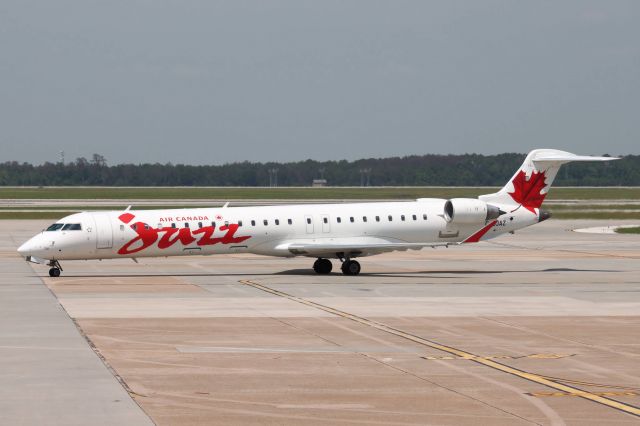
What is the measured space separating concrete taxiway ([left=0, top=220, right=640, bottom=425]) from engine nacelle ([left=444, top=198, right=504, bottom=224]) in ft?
6.47

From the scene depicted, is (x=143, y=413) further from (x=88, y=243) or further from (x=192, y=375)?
(x=88, y=243)

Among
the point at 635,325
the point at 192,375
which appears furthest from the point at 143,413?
the point at 635,325

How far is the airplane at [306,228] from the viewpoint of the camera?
121ft

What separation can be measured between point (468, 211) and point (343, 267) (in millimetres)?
4957

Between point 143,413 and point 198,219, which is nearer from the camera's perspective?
point 143,413

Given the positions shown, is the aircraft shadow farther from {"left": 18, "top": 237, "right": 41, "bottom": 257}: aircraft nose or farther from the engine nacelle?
the engine nacelle

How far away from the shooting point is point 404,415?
1488 cm

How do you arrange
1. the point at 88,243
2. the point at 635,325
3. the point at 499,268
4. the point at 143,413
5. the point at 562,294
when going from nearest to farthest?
the point at 143,413 → the point at 635,325 → the point at 562,294 → the point at 88,243 → the point at 499,268

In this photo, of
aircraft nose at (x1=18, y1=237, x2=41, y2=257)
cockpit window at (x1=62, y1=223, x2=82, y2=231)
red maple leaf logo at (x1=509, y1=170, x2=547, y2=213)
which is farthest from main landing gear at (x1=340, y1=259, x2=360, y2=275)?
aircraft nose at (x1=18, y1=237, x2=41, y2=257)

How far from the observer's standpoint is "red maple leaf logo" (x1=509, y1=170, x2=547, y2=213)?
42188 millimetres

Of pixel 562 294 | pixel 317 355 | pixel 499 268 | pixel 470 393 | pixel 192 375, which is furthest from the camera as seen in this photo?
pixel 499 268

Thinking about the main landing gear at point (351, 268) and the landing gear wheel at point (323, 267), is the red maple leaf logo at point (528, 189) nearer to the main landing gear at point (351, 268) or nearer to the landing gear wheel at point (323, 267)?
the main landing gear at point (351, 268)

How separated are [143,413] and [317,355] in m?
5.65

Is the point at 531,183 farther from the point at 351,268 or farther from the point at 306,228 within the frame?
the point at 306,228
